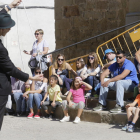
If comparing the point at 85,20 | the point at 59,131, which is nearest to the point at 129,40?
the point at 85,20

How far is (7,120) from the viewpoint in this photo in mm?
8305

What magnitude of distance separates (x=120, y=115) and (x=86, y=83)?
1211 millimetres

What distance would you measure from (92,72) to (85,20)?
5764 mm

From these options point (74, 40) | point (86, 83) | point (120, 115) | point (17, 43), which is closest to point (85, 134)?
point (120, 115)

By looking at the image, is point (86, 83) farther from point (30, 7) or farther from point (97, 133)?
point (30, 7)

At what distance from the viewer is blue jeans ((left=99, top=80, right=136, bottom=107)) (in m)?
7.39

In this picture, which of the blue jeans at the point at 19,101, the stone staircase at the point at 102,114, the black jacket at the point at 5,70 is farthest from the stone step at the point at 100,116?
the black jacket at the point at 5,70

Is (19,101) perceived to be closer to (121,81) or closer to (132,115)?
(121,81)

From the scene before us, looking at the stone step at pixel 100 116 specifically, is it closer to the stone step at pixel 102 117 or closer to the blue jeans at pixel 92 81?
the stone step at pixel 102 117

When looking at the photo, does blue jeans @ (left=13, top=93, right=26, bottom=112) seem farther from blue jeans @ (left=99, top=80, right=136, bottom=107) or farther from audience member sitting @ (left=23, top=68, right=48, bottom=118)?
blue jeans @ (left=99, top=80, right=136, bottom=107)

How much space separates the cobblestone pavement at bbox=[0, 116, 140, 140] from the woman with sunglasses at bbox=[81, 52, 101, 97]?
1.18 m

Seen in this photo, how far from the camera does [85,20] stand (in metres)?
14.2

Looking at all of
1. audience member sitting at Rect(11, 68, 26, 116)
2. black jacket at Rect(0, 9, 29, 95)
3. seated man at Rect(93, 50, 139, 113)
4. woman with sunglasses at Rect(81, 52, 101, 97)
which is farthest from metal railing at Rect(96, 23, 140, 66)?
black jacket at Rect(0, 9, 29, 95)

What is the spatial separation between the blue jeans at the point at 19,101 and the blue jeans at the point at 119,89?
201cm
